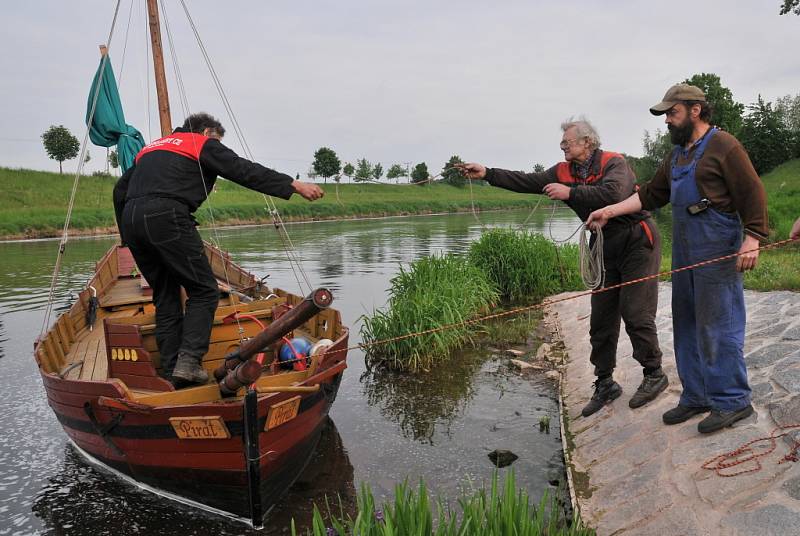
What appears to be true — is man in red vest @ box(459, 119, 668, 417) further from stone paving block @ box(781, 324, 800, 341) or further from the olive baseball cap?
stone paving block @ box(781, 324, 800, 341)

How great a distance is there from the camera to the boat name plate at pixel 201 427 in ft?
15.0

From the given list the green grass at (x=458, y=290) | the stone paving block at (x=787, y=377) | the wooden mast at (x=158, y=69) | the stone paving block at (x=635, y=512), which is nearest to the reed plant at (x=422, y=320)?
the green grass at (x=458, y=290)

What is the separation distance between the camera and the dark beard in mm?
4312

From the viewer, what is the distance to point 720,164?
162 inches

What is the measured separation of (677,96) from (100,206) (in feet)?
149

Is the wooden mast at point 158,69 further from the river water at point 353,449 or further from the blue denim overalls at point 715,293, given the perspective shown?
the blue denim overalls at point 715,293

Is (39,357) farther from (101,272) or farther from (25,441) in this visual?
(101,272)

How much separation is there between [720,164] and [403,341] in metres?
5.65

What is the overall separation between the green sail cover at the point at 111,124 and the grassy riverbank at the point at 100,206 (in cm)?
1397

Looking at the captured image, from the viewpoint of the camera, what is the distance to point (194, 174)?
5184mm

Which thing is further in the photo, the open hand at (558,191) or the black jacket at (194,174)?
the open hand at (558,191)

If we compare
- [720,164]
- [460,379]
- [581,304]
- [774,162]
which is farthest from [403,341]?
[774,162]

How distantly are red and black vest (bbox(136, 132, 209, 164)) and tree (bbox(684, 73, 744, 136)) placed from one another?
4745 cm

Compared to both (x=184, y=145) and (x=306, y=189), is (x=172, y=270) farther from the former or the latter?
(x=306, y=189)
